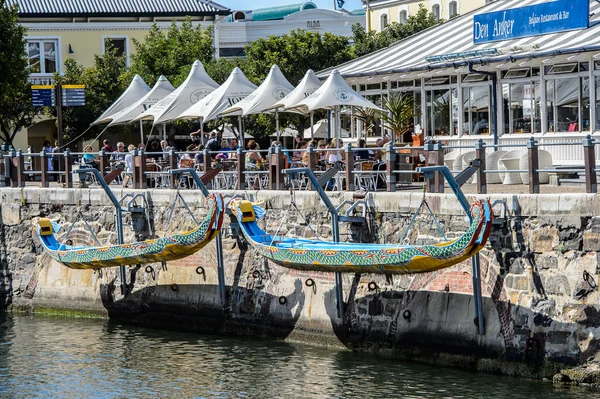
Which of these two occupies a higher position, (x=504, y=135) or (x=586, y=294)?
(x=504, y=135)

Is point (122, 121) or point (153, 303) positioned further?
point (122, 121)

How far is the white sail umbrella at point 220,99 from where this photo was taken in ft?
92.1

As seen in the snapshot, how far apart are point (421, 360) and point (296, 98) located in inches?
346

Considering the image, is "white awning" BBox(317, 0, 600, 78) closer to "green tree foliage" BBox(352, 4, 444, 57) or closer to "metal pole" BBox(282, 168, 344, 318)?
"metal pole" BBox(282, 168, 344, 318)

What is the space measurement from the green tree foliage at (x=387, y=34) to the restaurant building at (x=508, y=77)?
22251mm

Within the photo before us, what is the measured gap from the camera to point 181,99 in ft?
96.8

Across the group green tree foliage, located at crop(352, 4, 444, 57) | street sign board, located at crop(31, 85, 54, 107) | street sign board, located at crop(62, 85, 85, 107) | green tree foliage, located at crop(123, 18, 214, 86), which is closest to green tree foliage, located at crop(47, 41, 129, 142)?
green tree foliage, located at crop(123, 18, 214, 86)

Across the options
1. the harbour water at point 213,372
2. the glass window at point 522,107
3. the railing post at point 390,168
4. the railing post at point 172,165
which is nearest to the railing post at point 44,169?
the railing post at point 172,165

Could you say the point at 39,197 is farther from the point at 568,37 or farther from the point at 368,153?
the point at 568,37

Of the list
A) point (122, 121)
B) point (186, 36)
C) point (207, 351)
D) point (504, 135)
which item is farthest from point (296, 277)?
point (186, 36)

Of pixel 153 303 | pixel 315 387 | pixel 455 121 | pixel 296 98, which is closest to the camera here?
pixel 315 387

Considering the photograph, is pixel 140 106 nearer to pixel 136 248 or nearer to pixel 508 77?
pixel 136 248

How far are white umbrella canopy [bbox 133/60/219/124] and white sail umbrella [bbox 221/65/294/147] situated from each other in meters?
1.98

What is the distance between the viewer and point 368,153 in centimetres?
2525
